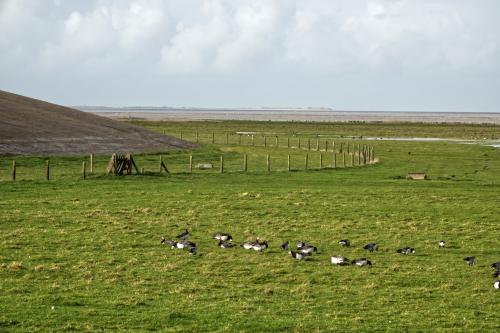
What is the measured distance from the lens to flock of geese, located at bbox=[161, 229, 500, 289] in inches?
915

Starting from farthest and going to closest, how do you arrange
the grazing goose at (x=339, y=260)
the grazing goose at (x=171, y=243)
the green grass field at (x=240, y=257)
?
the grazing goose at (x=171, y=243) → the grazing goose at (x=339, y=260) → the green grass field at (x=240, y=257)

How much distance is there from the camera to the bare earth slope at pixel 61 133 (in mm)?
66875

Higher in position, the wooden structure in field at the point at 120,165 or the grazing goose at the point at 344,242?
the wooden structure in field at the point at 120,165

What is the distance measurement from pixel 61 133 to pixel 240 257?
54589 millimetres

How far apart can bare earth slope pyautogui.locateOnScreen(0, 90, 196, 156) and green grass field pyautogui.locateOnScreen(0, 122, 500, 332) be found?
16.5m

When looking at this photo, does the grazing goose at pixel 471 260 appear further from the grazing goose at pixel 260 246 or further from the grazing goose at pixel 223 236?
the grazing goose at pixel 223 236

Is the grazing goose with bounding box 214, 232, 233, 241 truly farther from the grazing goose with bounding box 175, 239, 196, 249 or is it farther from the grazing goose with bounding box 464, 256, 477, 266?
the grazing goose with bounding box 464, 256, 477, 266

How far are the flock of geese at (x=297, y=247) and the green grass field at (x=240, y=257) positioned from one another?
10.8 inches

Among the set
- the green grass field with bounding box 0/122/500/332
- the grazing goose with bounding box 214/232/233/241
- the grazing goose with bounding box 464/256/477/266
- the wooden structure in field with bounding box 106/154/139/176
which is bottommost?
the green grass field with bounding box 0/122/500/332

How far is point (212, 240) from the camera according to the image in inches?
1087

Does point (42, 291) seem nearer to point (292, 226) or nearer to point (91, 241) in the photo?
point (91, 241)

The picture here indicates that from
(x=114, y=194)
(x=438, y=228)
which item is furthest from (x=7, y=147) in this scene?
(x=438, y=228)

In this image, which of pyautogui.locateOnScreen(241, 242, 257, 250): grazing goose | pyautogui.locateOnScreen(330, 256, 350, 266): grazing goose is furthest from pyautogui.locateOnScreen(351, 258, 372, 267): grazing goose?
pyautogui.locateOnScreen(241, 242, 257, 250): grazing goose

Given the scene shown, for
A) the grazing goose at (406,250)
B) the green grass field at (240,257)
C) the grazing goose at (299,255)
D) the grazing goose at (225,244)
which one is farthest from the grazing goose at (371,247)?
the grazing goose at (225,244)
